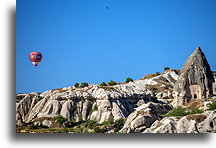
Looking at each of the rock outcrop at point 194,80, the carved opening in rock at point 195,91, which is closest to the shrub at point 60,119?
the rock outcrop at point 194,80

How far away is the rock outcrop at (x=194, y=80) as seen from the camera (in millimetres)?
43062

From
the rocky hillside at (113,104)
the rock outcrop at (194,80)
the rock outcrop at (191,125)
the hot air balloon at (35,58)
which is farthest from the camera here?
the rock outcrop at (194,80)

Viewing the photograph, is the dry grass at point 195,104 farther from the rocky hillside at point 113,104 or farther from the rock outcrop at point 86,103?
the rock outcrop at point 86,103

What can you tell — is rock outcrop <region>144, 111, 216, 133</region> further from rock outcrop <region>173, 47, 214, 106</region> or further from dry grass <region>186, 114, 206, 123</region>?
rock outcrop <region>173, 47, 214, 106</region>

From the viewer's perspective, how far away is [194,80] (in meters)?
43.9

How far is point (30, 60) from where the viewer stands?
29.8 metres

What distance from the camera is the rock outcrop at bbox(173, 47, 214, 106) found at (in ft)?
141

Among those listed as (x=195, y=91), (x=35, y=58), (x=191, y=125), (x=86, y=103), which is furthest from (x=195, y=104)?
(x=86, y=103)

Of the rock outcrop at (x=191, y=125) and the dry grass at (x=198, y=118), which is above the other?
the dry grass at (x=198, y=118)

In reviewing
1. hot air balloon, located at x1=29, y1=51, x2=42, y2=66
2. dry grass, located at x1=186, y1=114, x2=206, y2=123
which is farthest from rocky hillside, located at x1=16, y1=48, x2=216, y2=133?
hot air balloon, located at x1=29, y1=51, x2=42, y2=66

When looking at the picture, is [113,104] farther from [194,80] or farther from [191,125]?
[191,125]

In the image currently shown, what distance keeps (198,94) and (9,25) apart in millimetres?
26189

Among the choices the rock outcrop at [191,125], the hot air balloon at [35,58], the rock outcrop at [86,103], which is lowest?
the rock outcrop at [191,125]

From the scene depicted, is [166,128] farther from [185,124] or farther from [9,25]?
[9,25]
